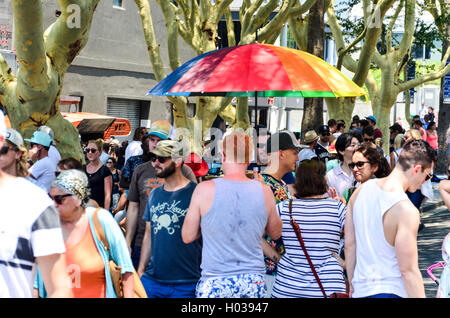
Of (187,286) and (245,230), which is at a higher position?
(245,230)

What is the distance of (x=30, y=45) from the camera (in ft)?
26.3

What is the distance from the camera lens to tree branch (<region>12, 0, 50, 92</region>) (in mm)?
7828

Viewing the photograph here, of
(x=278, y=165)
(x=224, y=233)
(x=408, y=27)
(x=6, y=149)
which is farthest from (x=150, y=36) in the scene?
(x=6, y=149)

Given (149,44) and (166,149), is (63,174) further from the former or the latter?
(149,44)

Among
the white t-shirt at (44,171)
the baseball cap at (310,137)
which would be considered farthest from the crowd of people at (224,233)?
the baseball cap at (310,137)

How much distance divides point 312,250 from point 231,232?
673 millimetres

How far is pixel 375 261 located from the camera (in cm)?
445

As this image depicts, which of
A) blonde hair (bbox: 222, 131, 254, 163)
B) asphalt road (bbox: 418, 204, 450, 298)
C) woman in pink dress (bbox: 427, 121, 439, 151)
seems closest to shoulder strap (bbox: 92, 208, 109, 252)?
blonde hair (bbox: 222, 131, 254, 163)

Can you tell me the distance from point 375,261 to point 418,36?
2365 centimetres

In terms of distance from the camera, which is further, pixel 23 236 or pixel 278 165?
pixel 278 165

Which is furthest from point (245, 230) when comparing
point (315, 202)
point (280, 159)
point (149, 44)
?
point (149, 44)

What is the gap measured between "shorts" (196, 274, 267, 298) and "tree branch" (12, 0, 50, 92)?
4.27m

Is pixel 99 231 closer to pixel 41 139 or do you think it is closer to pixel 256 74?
pixel 256 74

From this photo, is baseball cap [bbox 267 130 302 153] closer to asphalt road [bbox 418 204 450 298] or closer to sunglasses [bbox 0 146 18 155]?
sunglasses [bbox 0 146 18 155]
